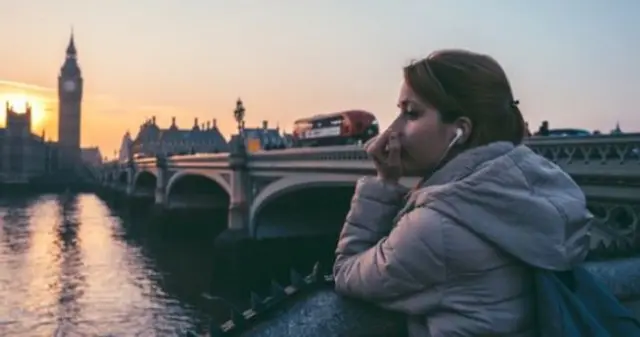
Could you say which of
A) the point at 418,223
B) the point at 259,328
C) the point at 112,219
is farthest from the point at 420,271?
the point at 112,219

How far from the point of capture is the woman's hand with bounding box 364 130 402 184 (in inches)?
55.4

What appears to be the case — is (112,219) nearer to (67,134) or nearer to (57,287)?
(57,287)

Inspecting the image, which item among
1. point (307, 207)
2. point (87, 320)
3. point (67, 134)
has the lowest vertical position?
point (87, 320)

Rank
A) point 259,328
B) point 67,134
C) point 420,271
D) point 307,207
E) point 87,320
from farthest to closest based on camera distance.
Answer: point 67,134
point 307,207
point 87,320
point 259,328
point 420,271

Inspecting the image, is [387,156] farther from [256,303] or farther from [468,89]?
[256,303]

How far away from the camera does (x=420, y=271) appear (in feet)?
4.01

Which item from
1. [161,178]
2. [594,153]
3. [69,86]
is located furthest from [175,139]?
[594,153]

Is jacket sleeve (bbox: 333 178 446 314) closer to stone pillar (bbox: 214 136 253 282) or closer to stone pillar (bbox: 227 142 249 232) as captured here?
stone pillar (bbox: 214 136 253 282)

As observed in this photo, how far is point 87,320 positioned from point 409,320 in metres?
16.1

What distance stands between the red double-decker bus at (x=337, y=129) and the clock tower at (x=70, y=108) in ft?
261

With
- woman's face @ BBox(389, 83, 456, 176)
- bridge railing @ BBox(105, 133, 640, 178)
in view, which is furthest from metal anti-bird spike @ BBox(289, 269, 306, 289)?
bridge railing @ BBox(105, 133, 640, 178)

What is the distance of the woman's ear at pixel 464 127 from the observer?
1.34m

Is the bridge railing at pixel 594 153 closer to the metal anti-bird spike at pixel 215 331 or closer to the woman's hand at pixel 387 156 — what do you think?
the woman's hand at pixel 387 156

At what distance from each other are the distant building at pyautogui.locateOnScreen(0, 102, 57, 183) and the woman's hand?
9439 centimetres
